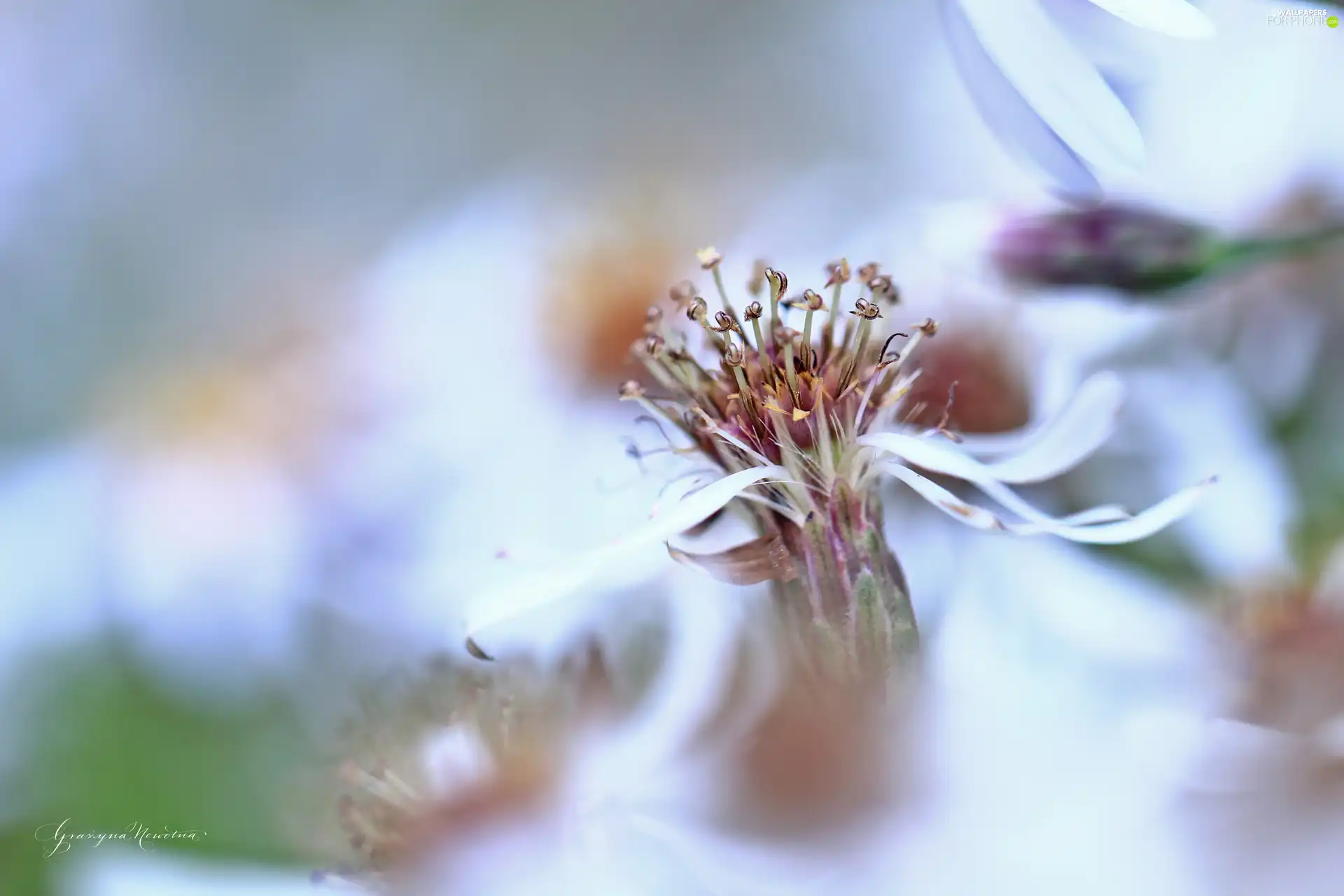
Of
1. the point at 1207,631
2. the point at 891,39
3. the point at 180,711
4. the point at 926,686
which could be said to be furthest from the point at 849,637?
the point at 891,39

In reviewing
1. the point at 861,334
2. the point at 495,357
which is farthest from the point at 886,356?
the point at 495,357

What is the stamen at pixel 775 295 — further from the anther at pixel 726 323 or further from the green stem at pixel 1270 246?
the green stem at pixel 1270 246

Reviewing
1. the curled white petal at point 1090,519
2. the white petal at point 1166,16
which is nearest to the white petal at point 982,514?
the curled white petal at point 1090,519

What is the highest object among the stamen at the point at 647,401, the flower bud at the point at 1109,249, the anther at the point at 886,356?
the flower bud at the point at 1109,249

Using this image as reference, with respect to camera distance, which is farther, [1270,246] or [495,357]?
[495,357]

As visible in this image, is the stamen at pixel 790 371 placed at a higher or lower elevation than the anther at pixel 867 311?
lower

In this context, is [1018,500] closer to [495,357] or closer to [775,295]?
[775,295]
